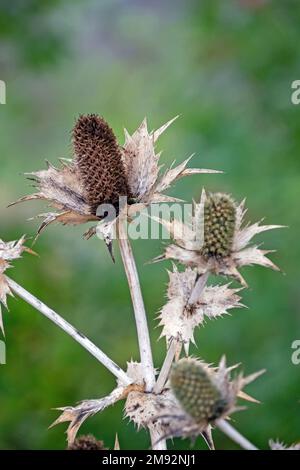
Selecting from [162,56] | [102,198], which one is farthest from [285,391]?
[162,56]

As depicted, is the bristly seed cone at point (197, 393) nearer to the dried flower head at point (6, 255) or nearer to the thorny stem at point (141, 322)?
the thorny stem at point (141, 322)

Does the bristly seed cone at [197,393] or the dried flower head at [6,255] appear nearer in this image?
the bristly seed cone at [197,393]

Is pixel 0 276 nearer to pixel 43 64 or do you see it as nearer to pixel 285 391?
pixel 285 391

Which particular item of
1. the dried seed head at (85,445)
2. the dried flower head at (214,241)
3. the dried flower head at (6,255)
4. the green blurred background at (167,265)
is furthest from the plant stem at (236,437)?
the green blurred background at (167,265)

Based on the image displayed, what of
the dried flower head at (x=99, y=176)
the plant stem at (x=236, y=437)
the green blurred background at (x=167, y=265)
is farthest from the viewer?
the green blurred background at (x=167, y=265)

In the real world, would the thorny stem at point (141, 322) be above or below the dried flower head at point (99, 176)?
below

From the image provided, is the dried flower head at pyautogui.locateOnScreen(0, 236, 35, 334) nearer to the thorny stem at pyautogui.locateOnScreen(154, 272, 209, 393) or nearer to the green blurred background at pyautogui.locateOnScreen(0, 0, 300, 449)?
the thorny stem at pyautogui.locateOnScreen(154, 272, 209, 393)

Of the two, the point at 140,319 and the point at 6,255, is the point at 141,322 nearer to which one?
the point at 140,319

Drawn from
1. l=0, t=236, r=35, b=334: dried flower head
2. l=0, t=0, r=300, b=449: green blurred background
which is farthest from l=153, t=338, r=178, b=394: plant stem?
l=0, t=0, r=300, b=449: green blurred background
